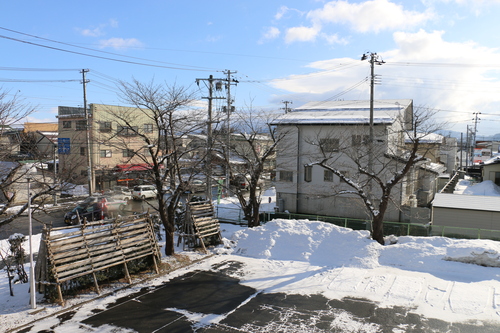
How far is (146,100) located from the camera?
12609 mm

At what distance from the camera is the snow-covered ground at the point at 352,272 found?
885 centimetres

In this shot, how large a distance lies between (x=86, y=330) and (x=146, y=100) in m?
7.68

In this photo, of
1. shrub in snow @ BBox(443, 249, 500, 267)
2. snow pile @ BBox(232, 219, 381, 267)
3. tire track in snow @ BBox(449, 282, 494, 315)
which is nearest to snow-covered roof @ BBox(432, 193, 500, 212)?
shrub in snow @ BBox(443, 249, 500, 267)

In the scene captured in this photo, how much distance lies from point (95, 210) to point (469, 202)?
76.7 ft

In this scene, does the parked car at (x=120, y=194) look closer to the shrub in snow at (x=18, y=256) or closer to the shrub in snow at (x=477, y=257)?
the shrub in snow at (x=18, y=256)

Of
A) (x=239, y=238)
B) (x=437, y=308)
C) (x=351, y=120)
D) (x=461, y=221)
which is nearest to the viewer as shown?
(x=437, y=308)

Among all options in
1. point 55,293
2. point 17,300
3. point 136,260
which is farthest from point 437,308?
point 17,300

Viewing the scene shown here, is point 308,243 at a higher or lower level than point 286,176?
lower

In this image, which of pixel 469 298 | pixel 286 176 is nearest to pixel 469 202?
pixel 469 298

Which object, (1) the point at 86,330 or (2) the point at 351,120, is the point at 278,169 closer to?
(2) the point at 351,120

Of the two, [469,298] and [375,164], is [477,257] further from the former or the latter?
[375,164]

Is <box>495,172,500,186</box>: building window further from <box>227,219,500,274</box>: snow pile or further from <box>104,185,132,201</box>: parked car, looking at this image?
<box>104,185,132,201</box>: parked car

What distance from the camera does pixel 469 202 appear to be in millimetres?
19719

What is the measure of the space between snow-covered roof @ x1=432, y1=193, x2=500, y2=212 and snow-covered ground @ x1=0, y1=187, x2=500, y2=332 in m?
7.36
